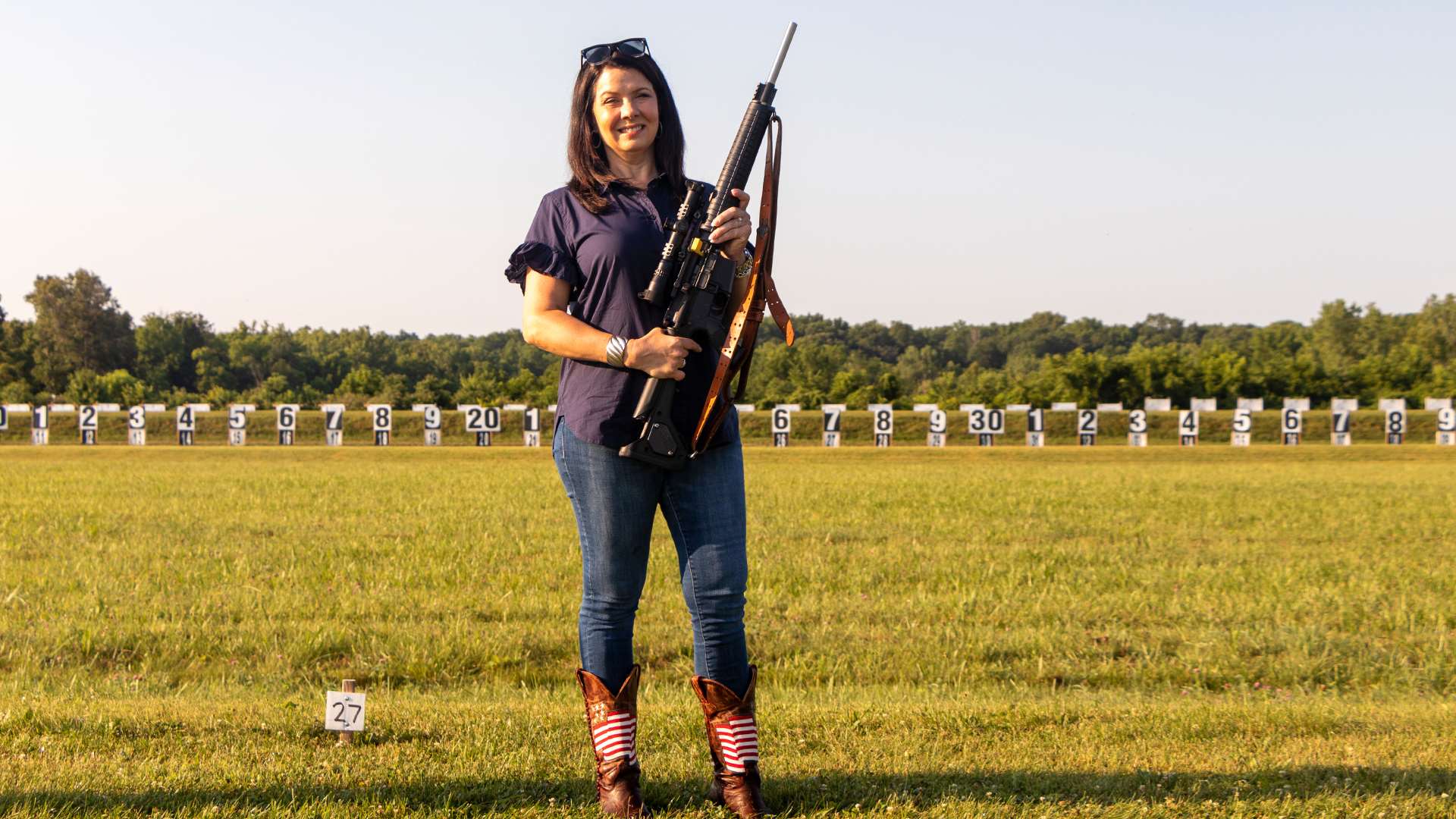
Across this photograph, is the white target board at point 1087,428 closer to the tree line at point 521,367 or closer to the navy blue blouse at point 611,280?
the tree line at point 521,367

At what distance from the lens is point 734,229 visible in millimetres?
3527

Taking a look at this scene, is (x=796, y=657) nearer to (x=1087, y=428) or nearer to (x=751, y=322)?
(x=751, y=322)

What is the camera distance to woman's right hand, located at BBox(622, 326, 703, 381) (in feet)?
11.2

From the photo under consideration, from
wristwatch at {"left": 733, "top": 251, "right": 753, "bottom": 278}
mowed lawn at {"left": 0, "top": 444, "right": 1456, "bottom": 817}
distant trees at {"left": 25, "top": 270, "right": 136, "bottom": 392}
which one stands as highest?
distant trees at {"left": 25, "top": 270, "right": 136, "bottom": 392}

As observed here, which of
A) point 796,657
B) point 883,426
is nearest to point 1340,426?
point 883,426

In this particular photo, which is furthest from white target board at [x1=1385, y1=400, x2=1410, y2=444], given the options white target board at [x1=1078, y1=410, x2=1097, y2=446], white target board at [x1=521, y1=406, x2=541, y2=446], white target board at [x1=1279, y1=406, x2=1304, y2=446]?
white target board at [x1=521, y1=406, x2=541, y2=446]

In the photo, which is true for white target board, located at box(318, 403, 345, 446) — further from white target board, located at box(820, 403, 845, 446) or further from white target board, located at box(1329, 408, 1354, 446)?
white target board, located at box(1329, 408, 1354, 446)

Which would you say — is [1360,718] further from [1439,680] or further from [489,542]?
[489,542]

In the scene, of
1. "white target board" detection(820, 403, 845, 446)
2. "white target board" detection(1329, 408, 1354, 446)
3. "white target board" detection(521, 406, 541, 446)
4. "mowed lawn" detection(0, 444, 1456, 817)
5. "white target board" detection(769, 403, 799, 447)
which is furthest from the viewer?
"white target board" detection(1329, 408, 1354, 446)

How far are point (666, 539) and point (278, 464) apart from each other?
1893 centimetres

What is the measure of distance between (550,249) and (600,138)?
0.38m

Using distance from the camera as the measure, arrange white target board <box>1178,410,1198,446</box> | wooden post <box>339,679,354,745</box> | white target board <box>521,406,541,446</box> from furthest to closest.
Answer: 1. white target board <box>1178,410,1198,446</box>
2. white target board <box>521,406,541,446</box>
3. wooden post <box>339,679,354,745</box>

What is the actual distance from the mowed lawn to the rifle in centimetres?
110

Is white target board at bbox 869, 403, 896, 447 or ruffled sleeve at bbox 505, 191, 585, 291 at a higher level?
ruffled sleeve at bbox 505, 191, 585, 291
